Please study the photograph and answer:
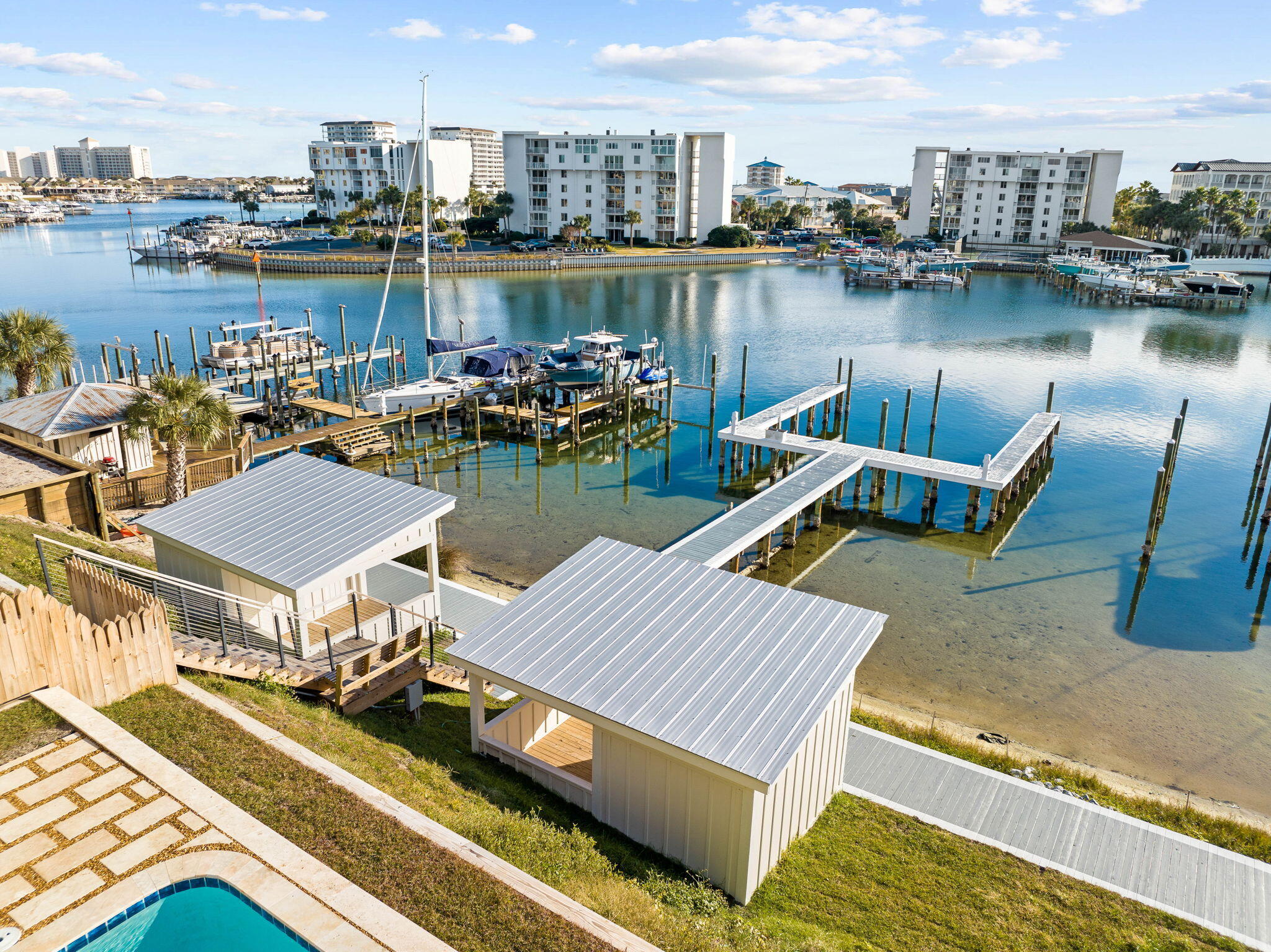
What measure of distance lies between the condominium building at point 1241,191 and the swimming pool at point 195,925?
15248 centimetres

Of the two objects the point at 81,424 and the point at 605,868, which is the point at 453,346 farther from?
the point at 605,868

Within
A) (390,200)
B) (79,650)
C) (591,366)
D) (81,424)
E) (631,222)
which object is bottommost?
(591,366)

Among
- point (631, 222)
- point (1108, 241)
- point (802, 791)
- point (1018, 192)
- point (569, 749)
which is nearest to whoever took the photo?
point (802, 791)

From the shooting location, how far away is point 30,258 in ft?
385

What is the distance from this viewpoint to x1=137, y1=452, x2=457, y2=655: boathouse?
49.1 ft

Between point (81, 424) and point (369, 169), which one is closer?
point (81, 424)

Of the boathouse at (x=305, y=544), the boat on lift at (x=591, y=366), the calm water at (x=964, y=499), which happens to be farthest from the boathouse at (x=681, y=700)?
the boat on lift at (x=591, y=366)

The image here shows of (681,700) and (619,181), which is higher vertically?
(619,181)

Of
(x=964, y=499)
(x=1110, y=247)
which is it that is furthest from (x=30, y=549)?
(x=1110, y=247)

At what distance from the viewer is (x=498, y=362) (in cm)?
4266

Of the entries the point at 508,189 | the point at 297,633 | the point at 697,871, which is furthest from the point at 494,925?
the point at 508,189

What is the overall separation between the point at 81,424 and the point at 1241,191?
159 metres

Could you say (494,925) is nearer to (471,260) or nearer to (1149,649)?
(1149,649)

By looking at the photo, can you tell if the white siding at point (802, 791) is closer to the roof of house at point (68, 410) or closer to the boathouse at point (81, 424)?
the boathouse at point (81, 424)
